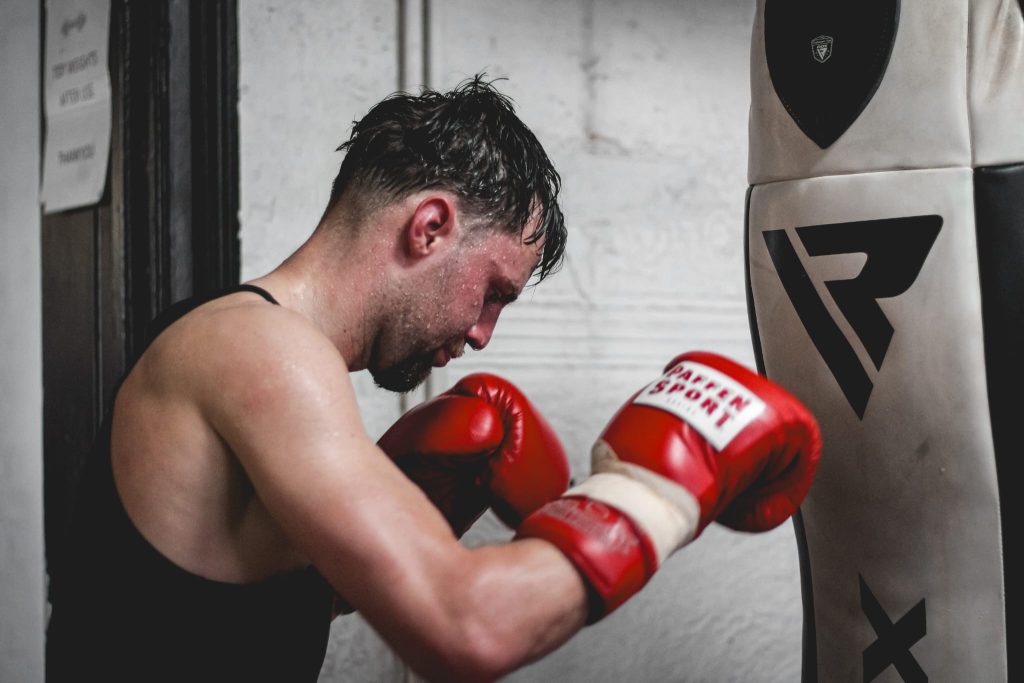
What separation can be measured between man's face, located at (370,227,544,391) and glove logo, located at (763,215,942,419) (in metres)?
0.34

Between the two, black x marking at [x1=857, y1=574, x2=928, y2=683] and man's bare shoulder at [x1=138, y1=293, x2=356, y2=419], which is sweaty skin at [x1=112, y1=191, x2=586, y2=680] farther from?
black x marking at [x1=857, y1=574, x2=928, y2=683]

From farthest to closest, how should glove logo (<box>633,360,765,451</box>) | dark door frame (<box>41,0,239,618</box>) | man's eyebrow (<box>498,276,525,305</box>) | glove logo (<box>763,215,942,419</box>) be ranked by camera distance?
dark door frame (<box>41,0,239,618</box>) < man's eyebrow (<box>498,276,525,305</box>) < glove logo (<box>763,215,942,419</box>) < glove logo (<box>633,360,765,451</box>)

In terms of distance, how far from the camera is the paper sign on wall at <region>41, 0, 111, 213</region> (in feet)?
5.50

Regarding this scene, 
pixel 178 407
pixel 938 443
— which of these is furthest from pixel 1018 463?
pixel 178 407

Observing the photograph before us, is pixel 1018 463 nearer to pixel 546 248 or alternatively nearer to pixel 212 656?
pixel 546 248

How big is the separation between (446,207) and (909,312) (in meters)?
0.53

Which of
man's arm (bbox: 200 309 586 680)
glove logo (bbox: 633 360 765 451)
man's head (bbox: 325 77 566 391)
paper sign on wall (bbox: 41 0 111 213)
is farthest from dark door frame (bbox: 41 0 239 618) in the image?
glove logo (bbox: 633 360 765 451)

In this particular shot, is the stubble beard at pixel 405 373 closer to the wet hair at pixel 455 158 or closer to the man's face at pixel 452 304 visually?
the man's face at pixel 452 304

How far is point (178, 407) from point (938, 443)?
0.79m

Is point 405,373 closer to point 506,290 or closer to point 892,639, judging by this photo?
point 506,290

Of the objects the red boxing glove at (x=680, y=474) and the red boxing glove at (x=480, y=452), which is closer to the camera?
the red boxing glove at (x=680, y=474)

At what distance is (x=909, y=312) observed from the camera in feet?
3.26

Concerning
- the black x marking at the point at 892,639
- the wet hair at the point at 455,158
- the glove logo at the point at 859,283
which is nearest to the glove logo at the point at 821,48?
the glove logo at the point at 859,283

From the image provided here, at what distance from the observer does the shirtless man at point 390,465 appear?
0.77 metres
